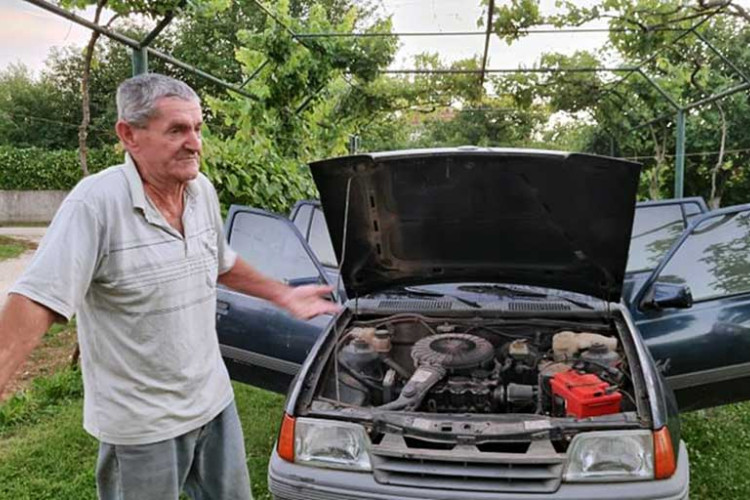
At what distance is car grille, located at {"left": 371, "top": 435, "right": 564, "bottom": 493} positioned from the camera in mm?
2135

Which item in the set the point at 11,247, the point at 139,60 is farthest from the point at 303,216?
the point at 11,247

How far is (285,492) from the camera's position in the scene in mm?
2287

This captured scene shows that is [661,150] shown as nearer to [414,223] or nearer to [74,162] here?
[414,223]

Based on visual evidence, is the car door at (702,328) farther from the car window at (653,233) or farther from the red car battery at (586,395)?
the red car battery at (586,395)

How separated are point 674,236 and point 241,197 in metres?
3.58

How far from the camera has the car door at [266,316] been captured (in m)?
3.77

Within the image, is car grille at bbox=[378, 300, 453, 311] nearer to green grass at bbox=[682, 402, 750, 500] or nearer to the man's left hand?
the man's left hand

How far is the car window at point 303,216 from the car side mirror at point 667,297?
8.17 feet

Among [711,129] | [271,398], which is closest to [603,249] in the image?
[271,398]

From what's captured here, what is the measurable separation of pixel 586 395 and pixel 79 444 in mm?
3102

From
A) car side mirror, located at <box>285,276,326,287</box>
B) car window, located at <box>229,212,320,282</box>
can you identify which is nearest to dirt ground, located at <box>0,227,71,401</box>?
car window, located at <box>229,212,320,282</box>

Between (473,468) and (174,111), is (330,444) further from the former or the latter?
(174,111)

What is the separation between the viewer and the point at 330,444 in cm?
234

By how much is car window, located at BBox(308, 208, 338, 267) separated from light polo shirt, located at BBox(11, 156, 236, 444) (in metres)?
2.57
